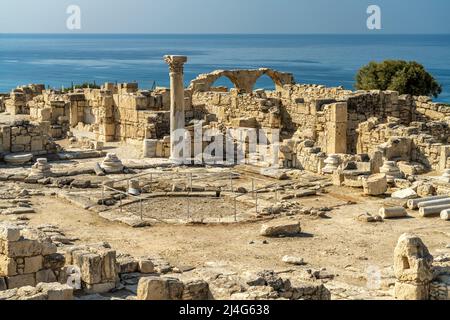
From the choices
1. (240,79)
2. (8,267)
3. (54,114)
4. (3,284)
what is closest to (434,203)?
(8,267)

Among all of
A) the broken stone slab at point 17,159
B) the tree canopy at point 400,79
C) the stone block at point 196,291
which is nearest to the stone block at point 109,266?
the stone block at point 196,291

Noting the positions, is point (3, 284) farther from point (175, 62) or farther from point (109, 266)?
point (175, 62)

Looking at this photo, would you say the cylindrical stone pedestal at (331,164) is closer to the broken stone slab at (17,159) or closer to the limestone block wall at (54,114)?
the broken stone slab at (17,159)

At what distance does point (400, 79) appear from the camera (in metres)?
38.9

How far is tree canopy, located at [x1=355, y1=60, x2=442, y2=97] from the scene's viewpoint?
39.1 m

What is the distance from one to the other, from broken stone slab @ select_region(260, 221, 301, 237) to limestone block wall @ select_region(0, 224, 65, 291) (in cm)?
494

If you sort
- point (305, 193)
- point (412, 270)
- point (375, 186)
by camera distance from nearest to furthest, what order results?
1. point (412, 270)
2. point (375, 186)
3. point (305, 193)

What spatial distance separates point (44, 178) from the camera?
2052 cm

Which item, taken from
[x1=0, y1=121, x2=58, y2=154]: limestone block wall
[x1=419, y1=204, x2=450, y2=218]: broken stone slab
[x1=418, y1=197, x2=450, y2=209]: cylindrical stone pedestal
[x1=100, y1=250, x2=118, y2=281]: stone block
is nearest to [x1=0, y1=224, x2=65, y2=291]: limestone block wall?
[x1=100, y1=250, x2=118, y2=281]: stone block

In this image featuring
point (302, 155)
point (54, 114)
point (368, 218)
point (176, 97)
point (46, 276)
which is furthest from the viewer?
point (54, 114)

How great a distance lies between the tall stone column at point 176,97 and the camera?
24000 millimetres

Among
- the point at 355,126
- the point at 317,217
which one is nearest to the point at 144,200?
the point at 317,217

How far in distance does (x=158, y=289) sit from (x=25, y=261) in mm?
2691
